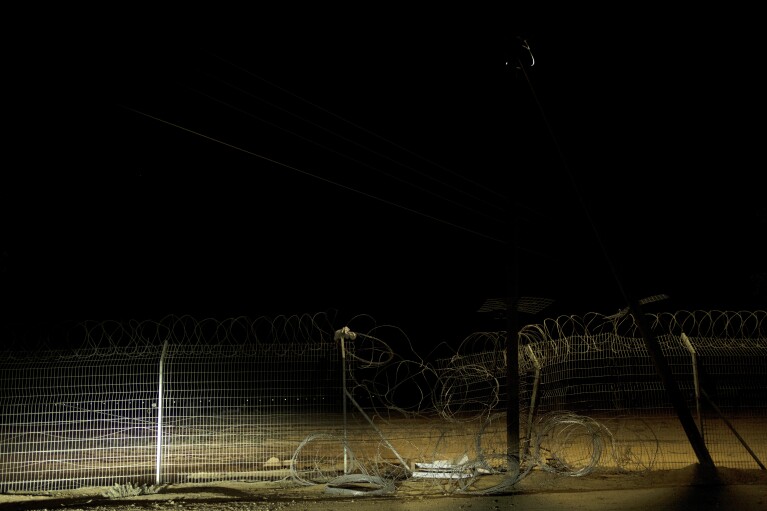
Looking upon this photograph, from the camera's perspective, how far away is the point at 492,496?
8383 mm

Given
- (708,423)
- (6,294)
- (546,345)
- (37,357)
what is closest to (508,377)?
(546,345)

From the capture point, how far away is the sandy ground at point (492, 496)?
788cm

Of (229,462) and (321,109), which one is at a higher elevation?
(321,109)

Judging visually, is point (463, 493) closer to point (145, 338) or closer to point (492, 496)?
point (492, 496)

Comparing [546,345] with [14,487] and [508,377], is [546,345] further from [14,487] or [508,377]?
[14,487]

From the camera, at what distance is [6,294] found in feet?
121

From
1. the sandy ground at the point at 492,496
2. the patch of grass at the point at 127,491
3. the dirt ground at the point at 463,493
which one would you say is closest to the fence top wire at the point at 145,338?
the dirt ground at the point at 463,493

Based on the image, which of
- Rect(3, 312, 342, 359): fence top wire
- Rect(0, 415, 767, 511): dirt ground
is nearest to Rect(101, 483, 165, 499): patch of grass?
Rect(0, 415, 767, 511): dirt ground

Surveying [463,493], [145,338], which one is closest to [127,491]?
[145,338]

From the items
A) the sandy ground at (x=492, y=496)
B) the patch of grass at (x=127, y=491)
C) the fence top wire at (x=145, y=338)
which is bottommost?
the sandy ground at (x=492, y=496)

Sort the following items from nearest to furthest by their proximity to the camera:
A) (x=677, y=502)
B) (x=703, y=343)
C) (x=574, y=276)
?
(x=677, y=502) → (x=703, y=343) → (x=574, y=276)

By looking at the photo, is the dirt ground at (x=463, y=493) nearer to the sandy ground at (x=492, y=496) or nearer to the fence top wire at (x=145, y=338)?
the sandy ground at (x=492, y=496)

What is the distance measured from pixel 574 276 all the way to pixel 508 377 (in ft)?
88.4

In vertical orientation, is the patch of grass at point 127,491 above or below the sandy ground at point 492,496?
above
